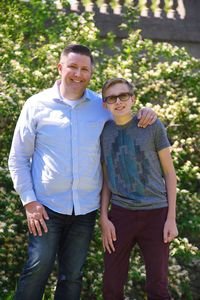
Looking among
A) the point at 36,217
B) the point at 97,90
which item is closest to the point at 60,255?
the point at 36,217

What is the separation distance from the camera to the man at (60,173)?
11.7 feet

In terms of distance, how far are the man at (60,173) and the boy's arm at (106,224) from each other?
5cm

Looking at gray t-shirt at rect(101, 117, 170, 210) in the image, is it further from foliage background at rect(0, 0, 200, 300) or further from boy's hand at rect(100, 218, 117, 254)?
foliage background at rect(0, 0, 200, 300)

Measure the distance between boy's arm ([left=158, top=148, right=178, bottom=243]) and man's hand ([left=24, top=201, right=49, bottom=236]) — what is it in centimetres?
73

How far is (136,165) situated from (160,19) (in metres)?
4.76

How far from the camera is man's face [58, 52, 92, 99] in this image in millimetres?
3611

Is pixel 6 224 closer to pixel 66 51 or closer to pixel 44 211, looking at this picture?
pixel 44 211

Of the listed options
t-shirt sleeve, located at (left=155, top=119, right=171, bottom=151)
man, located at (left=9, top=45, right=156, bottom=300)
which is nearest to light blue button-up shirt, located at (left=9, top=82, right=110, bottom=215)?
man, located at (left=9, top=45, right=156, bottom=300)

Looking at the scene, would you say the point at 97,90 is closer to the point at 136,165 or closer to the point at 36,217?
the point at 136,165

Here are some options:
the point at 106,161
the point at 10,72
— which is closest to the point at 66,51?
the point at 106,161

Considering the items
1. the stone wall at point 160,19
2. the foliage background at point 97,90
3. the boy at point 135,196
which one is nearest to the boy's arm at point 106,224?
the boy at point 135,196

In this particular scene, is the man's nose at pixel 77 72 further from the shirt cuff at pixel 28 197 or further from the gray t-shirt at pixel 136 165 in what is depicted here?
the shirt cuff at pixel 28 197

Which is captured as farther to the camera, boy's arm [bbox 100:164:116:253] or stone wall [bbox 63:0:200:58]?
stone wall [bbox 63:0:200:58]

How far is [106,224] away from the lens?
11.9 ft
